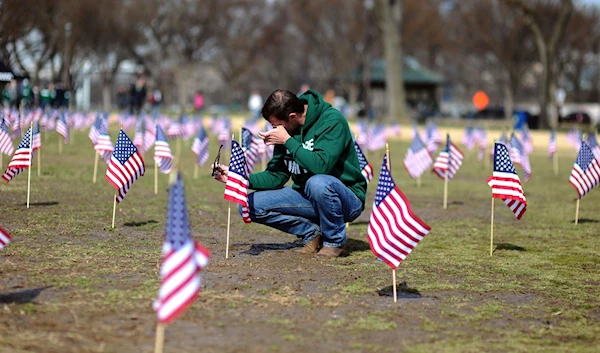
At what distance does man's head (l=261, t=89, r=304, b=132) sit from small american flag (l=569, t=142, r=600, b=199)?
540 centimetres

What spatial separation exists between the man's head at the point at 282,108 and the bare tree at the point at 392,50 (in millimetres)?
37792

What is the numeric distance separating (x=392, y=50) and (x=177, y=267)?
41.9 m

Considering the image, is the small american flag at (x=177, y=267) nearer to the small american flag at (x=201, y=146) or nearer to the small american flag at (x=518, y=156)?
the small american flag at (x=518, y=156)

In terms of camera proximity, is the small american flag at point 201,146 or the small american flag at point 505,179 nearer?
the small american flag at point 505,179

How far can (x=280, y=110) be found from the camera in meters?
8.41

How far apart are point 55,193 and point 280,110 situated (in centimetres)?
660

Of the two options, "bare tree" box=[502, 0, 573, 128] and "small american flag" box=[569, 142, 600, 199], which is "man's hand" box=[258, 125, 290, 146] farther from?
"bare tree" box=[502, 0, 573, 128]

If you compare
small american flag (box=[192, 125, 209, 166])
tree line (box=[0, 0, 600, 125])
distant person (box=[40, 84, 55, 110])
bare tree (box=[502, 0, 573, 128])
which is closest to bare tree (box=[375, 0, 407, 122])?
tree line (box=[0, 0, 600, 125])

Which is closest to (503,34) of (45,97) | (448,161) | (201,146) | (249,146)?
(45,97)

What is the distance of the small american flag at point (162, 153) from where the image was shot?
1414 cm

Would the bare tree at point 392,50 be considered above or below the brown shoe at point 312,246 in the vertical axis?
above

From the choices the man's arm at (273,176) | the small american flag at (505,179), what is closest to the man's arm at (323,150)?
the man's arm at (273,176)

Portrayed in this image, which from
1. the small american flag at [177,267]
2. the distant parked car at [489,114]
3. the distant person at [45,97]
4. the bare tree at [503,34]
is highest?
the bare tree at [503,34]

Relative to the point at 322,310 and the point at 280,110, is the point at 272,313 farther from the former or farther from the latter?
the point at 280,110
